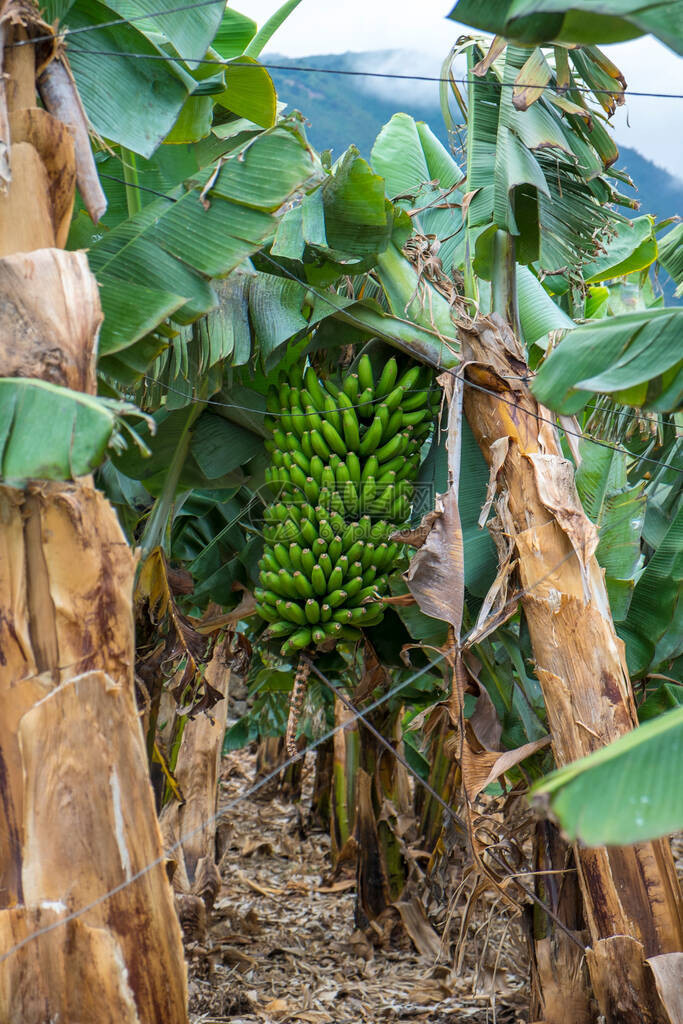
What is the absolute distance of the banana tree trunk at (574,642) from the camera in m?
2.42

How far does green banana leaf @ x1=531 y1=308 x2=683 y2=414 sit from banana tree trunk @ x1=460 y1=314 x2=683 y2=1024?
671 millimetres

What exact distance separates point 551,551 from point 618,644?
0.37 metres

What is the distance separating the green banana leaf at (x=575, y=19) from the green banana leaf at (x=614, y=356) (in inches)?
25.2

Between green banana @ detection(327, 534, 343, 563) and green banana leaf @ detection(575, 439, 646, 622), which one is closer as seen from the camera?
green banana @ detection(327, 534, 343, 563)

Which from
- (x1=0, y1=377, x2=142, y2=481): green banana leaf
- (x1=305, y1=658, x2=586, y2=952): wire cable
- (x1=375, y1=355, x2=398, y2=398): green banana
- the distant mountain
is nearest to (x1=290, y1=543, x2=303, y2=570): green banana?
(x1=305, y1=658, x2=586, y2=952): wire cable

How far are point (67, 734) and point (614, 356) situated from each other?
5.31 ft

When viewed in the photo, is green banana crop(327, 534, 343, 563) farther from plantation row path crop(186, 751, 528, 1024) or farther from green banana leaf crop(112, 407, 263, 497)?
plantation row path crop(186, 751, 528, 1024)

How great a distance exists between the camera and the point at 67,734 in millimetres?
1859

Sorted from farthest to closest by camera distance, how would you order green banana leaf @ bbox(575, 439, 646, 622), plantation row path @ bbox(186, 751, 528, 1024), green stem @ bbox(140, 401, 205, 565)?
1. plantation row path @ bbox(186, 751, 528, 1024)
2. green stem @ bbox(140, 401, 205, 565)
3. green banana leaf @ bbox(575, 439, 646, 622)

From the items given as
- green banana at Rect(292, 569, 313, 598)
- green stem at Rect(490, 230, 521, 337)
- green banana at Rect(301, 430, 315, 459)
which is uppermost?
green stem at Rect(490, 230, 521, 337)

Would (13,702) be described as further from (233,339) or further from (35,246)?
(233,339)

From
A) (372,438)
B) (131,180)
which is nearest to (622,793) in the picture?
(372,438)

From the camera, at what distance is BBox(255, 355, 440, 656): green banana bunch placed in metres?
2.73

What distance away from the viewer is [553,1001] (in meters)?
2.93
